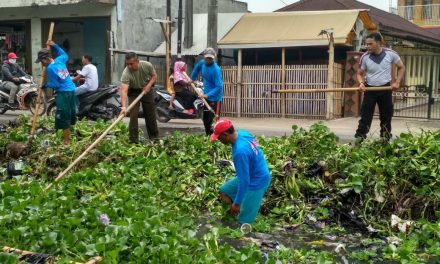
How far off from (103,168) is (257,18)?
1174cm

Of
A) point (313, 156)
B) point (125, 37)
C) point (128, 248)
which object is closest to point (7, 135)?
point (313, 156)

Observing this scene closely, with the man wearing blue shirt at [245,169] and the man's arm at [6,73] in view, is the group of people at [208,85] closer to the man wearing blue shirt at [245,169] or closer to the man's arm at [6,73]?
the man wearing blue shirt at [245,169]

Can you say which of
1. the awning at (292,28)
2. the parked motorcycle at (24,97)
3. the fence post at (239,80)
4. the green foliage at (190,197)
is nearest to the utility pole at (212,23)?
the awning at (292,28)

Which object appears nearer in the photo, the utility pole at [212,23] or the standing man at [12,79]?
the standing man at [12,79]

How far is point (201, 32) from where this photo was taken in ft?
61.7

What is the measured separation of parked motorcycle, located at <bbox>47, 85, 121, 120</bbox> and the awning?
16.8 ft

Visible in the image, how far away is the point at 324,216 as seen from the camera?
634 centimetres

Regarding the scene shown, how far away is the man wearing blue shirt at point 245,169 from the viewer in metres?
5.29

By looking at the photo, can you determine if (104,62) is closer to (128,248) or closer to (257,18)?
(257,18)

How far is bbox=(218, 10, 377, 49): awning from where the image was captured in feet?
52.5

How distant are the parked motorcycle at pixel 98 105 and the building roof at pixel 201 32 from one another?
5.21m

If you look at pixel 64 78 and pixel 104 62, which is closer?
pixel 64 78

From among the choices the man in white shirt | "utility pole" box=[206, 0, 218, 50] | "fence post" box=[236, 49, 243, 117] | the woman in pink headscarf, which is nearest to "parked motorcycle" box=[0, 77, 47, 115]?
the man in white shirt

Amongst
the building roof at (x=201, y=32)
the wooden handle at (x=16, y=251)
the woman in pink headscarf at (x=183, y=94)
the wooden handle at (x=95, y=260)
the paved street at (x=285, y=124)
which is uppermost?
the building roof at (x=201, y=32)
